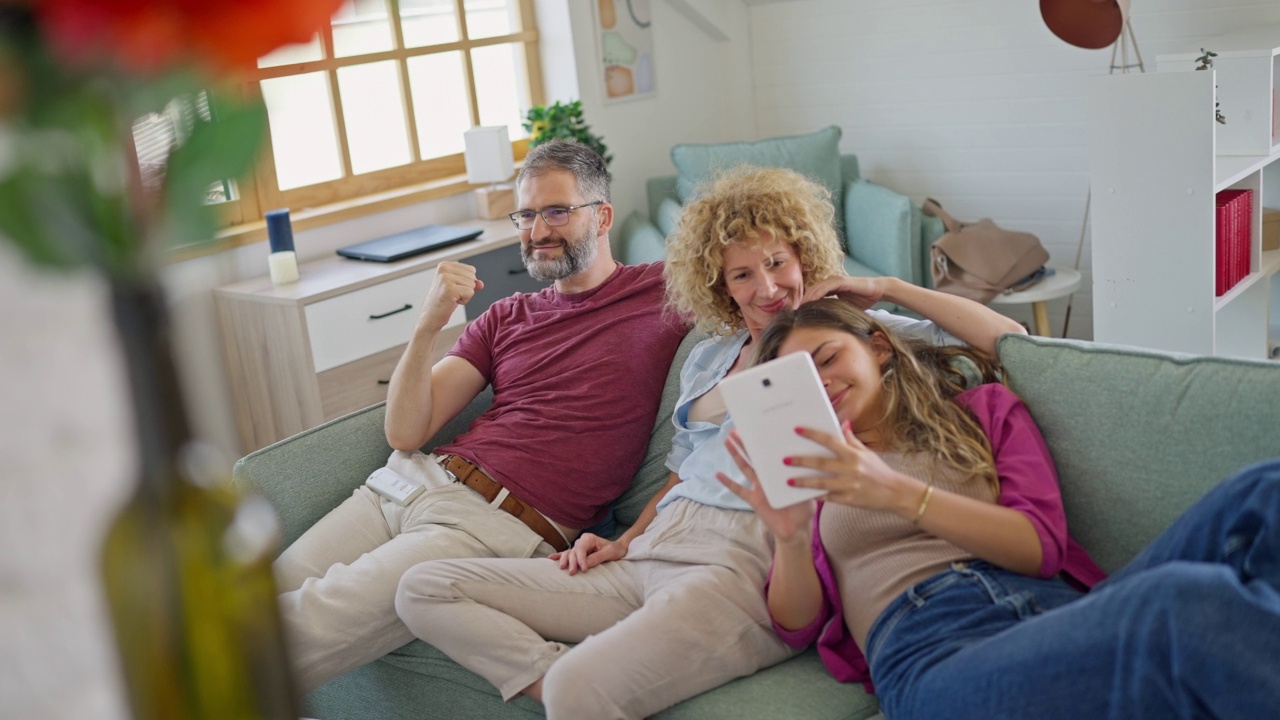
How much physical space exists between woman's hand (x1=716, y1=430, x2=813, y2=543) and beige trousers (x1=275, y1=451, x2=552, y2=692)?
2.16 ft

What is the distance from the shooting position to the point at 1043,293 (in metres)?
3.68

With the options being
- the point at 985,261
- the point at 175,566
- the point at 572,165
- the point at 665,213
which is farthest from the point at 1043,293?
the point at 175,566

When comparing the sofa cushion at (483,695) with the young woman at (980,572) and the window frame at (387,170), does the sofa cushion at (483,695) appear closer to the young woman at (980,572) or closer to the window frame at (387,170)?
the young woman at (980,572)

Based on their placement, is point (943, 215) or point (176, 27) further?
point (943, 215)

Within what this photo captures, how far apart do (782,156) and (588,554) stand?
2.53m

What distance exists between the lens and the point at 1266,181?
3.71 meters

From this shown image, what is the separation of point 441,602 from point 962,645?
0.82 meters

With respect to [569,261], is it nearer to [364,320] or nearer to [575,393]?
[575,393]

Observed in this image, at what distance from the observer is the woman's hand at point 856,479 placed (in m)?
1.46

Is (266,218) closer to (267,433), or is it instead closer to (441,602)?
(267,433)

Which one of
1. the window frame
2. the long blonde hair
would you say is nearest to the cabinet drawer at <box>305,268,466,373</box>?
the window frame

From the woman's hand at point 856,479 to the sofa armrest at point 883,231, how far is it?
227cm

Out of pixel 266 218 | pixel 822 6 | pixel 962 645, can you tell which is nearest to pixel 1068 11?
pixel 822 6

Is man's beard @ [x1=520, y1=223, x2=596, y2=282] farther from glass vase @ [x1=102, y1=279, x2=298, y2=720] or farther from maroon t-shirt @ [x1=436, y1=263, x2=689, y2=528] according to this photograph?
glass vase @ [x1=102, y1=279, x2=298, y2=720]
